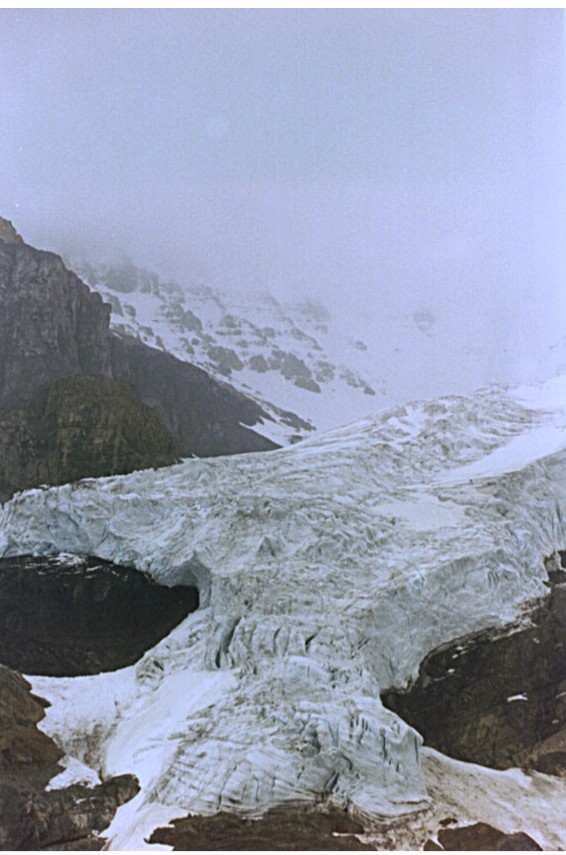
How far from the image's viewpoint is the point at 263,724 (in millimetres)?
6430

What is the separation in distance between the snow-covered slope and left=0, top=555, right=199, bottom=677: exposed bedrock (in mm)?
1946

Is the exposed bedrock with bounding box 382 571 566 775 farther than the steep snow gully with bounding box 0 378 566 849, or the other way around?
the exposed bedrock with bounding box 382 571 566 775

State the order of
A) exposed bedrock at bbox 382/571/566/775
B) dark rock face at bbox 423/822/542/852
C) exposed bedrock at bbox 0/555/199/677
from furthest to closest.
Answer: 1. exposed bedrock at bbox 0/555/199/677
2. exposed bedrock at bbox 382/571/566/775
3. dark rock face at bbox 423/822/542/852

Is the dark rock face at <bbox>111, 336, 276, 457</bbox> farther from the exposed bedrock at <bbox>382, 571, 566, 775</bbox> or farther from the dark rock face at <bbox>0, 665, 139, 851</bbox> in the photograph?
the dark rock face at <bbox>0, 665, 139, 851</bbox>

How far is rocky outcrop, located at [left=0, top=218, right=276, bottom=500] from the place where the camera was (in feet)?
27.1

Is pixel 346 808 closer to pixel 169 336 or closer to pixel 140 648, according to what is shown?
pixel 140 648

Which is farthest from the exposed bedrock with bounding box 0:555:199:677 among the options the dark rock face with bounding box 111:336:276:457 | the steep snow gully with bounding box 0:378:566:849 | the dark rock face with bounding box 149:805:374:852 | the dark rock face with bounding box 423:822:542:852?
the dark rock face with bounding box 423:822:542:852

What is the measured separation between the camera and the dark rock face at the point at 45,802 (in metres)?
6.21

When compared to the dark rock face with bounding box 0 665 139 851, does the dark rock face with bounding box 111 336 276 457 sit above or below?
above

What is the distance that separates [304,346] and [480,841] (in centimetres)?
462

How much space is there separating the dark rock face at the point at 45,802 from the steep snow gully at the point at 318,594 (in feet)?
0.36

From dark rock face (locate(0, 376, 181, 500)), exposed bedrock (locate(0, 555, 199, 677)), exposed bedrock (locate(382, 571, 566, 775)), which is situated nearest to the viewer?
→ exposed bedrock (locate(382, 571, 566, 775))

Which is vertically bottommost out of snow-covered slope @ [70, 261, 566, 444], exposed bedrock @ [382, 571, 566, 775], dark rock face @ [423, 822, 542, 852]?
dark rock face @ [423, 822, 542, 852]

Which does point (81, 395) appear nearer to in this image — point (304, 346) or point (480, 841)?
point (304, 346)
